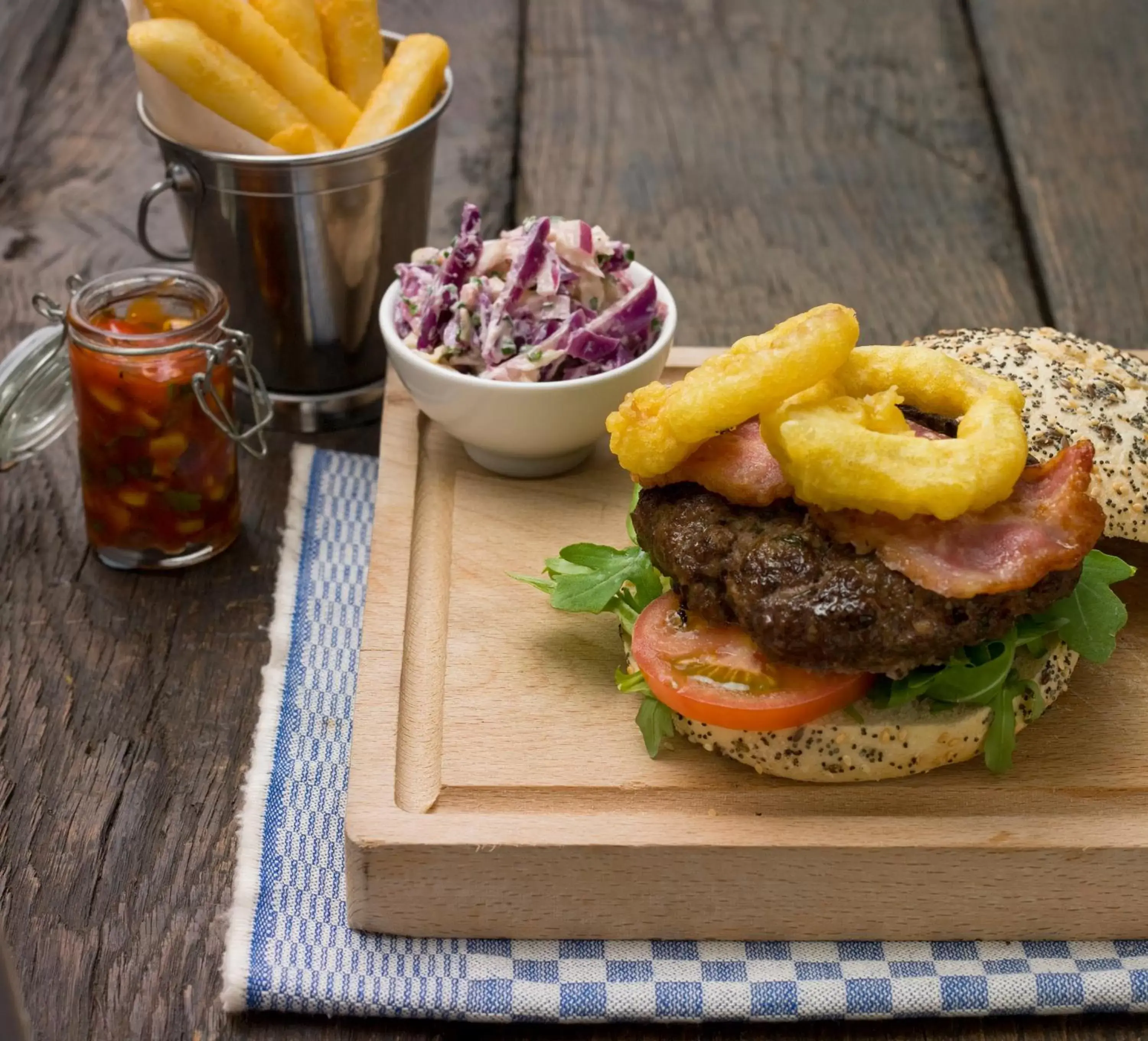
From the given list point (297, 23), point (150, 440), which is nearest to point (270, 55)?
point (297, 23)

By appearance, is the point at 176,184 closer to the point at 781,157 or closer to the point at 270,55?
the point at 270,55

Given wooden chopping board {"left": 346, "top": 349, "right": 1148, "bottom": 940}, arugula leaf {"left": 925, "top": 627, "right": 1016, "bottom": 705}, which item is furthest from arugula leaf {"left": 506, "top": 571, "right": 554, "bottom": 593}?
arugula leaf {"left": 925, "top": 627, "right": 1016, "bottom": 705}

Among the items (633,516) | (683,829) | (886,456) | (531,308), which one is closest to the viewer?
(886,456)

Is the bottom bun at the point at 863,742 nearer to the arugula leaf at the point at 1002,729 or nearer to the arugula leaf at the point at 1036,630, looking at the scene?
the arugula leaf at the point at 1002,729

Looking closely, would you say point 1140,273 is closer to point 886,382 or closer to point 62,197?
point 886,382

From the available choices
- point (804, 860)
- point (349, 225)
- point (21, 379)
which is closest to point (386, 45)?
point (349, 225)

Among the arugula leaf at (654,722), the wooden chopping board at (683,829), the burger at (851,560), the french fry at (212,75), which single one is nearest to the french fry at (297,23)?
the french fry at (212,75)

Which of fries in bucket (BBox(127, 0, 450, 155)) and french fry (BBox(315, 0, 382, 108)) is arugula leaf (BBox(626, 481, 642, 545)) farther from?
french fry (BBox(315, 0, 382, 108))
